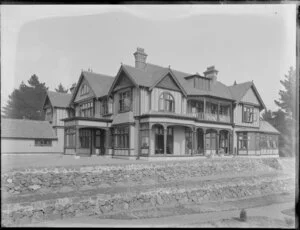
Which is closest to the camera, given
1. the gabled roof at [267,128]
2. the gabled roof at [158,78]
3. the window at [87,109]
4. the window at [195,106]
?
the gabled roof at [158,78]

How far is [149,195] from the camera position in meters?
13.7

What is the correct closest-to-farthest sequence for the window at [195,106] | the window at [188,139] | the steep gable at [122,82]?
the steep gable at [122,82] < the window at [188,139] < the window at [195,106]

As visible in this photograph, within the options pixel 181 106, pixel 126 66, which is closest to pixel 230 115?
pixel 181 106

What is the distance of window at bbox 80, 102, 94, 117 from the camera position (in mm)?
26997

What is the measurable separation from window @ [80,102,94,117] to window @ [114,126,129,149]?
4293mm

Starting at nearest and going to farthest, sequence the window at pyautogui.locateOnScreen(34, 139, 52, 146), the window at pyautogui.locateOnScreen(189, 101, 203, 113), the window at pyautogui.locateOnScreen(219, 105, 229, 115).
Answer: the window at pyautogui.locateOnScreen(189, 101, 203, 113), the window at pyautogui.locateOnScreen(34, 139, 52, 146), the window at pyautogui.locateOnScreen(219, 105, 229, 115)

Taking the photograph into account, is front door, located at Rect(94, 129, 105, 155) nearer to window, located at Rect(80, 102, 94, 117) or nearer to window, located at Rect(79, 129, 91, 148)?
window, located at Rect(79, 129, 91, 148)

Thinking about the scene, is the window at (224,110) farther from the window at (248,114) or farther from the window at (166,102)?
the window at (166,102)

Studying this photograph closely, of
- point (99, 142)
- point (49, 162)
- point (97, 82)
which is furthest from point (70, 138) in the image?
point (49, 162)

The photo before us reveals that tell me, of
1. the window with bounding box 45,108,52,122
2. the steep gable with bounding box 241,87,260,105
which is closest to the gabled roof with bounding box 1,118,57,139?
the window with bounding box 45,108,52,122

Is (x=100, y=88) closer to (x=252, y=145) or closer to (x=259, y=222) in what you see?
(x=252, y=145)

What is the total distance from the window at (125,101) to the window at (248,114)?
43.4 feet

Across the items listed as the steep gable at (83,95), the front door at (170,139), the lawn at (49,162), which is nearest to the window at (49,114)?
the steep gable at (83,95)

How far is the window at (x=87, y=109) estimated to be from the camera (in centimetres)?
2700
